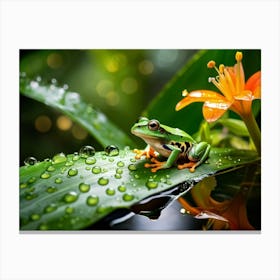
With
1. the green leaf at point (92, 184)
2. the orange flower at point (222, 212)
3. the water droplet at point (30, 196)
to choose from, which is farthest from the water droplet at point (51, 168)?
the orange flower at point (222, 212)

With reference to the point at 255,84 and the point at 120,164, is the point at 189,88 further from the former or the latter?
the point at 120,164

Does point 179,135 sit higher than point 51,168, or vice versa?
point 179,135

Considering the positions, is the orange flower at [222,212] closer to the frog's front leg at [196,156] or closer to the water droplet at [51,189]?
the frog's front leg at [196,156]

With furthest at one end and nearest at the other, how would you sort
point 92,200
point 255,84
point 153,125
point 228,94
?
point 255,84, point 228,94, point 153,125, point 92,200

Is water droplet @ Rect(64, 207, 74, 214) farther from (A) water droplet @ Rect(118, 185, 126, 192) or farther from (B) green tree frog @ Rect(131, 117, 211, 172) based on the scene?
(B) green tree frog @ Rect(131, 117, 211, 172)

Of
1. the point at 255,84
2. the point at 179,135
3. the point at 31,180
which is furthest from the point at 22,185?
the point at 255,84

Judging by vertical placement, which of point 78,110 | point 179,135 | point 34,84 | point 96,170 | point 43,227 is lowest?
point 43,227

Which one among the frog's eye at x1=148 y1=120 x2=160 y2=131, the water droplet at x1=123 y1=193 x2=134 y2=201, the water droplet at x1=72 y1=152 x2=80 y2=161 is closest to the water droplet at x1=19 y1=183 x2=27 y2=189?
the water droplet at x1=72 y1=152 x2=80 y2=161
